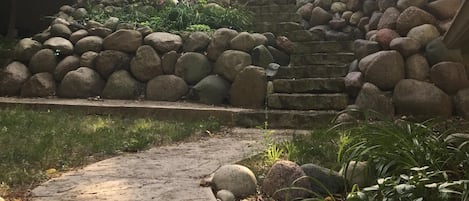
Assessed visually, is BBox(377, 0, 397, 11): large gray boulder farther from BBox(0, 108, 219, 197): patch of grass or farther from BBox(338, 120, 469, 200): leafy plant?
BBox(338, 120, 469, 200): leafy plant

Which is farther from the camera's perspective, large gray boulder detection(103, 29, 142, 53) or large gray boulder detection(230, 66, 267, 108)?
large gray boulder detection(103, 29, 142, 53)

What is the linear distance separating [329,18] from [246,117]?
9.33 feet

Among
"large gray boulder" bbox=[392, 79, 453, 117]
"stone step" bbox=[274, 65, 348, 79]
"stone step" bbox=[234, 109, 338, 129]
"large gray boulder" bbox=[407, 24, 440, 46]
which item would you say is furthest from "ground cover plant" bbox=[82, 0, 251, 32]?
"large gray boulder" bbox=[392, 79, 453, 117]

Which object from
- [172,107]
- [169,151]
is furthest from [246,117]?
[169,151]

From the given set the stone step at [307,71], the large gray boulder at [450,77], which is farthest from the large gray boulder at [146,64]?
the large gray boulder at [450,77]

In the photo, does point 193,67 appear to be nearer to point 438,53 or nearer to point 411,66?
point 411,66

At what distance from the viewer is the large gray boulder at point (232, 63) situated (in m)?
5.75

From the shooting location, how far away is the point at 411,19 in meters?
5.12

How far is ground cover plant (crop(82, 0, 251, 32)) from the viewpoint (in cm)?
674

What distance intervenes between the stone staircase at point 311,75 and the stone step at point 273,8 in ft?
2.93

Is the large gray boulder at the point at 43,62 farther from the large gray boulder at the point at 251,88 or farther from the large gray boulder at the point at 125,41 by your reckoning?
the large gray boulder at the point at 251,88

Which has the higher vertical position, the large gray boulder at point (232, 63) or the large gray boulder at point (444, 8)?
the large gray boulder at point (444, 8)

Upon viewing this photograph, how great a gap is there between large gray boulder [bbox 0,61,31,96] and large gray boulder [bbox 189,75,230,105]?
102 inches

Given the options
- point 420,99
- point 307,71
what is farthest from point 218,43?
point 420,99
